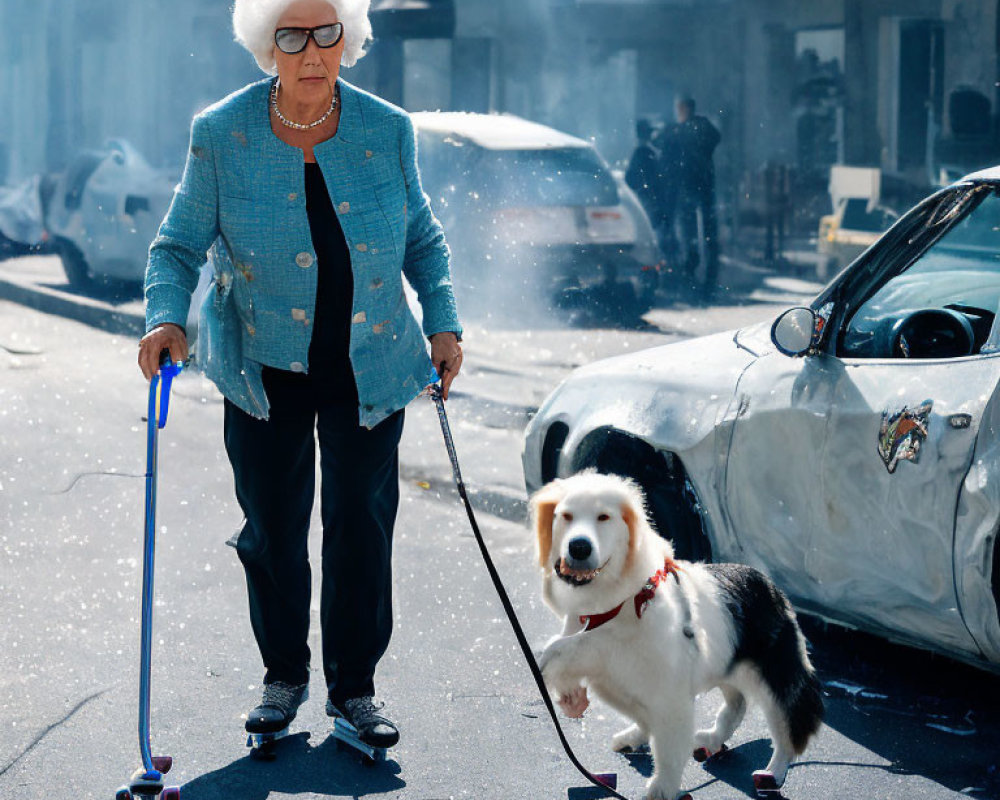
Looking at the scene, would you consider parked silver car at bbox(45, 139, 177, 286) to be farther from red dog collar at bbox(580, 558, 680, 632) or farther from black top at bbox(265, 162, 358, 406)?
red dog collar at bbox(580, 558, 680, 632)

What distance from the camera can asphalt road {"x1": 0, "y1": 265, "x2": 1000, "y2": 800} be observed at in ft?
13.8

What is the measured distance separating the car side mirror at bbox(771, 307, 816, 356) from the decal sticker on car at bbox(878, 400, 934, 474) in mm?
416

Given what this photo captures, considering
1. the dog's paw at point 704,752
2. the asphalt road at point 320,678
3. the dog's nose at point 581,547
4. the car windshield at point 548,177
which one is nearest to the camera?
the dog's nose at point 581,547

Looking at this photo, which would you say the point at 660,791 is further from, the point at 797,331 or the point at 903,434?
the point at 797,331

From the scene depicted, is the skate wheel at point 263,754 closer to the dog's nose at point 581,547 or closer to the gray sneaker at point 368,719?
the gray sneaker at point 368,719

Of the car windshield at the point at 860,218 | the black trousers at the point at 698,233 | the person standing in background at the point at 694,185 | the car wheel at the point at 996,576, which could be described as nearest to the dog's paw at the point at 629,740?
the car wheel at the point at 996,576

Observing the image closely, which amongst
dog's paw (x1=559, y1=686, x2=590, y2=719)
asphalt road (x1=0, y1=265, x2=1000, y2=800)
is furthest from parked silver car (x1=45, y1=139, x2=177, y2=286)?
dog's paw (x1=559, y1=686, x2=590, y2=719)

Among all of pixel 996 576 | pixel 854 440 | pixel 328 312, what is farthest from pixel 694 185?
pixel 328 312

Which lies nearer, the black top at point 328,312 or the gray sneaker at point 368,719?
the black top at point 328,312

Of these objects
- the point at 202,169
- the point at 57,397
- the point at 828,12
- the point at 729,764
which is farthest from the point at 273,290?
the point at 828,12

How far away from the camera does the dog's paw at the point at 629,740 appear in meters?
4.32

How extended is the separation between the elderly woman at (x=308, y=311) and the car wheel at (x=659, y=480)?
1.33 metres

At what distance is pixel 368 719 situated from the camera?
169 inches

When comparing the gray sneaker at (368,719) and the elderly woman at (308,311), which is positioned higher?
the elderly woman at (308,311)
